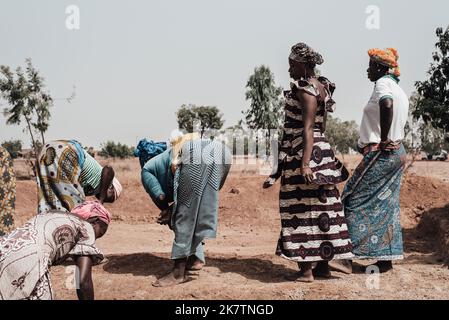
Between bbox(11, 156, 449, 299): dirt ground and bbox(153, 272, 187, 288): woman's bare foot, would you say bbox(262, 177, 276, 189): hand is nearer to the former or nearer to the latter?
bbox(11, 156, 449, 299): dirt ground

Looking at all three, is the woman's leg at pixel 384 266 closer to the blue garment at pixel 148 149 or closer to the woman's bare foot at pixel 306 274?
the woman's bare foot at pixel 306 274

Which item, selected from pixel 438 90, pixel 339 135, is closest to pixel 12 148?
pixel 339 135

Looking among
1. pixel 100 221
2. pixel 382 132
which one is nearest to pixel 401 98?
pixel 382 132

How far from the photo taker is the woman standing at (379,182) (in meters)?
5.20

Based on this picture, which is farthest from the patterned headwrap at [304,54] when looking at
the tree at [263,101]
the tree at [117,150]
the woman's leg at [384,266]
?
the tree at [117,150]

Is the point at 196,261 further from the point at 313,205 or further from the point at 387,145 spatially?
the point at 387,145

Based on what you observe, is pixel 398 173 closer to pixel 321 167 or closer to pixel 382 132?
pixel 382 132

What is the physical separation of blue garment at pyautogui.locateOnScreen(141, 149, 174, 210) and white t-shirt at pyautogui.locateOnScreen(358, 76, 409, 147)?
1813 mm

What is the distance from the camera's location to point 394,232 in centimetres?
528

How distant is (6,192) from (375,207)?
10.5 feet

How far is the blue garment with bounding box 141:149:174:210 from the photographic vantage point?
4.97 metres

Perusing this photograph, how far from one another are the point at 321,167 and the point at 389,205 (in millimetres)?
909

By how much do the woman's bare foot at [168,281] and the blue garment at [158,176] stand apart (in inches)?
23.4
